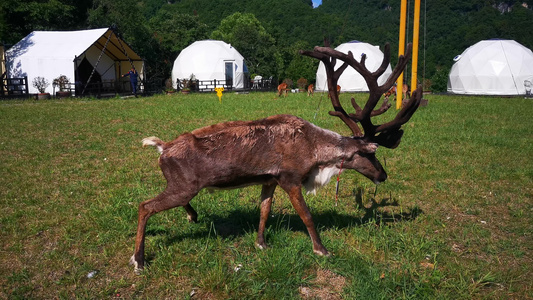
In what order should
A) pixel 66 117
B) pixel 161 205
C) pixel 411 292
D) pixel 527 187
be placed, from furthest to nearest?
1. pixel 66 117
2. pixel 527 187
3. pixel 161 205
4. pixel 411 292

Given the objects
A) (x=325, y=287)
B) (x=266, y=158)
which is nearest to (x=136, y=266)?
(x=266, y=158)

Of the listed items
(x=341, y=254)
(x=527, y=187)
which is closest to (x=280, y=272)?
(x=341, y=254)

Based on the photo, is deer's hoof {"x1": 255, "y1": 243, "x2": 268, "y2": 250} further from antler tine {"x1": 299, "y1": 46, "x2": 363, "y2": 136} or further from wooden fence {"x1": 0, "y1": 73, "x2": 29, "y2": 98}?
wooden fence {"x1": 0, "y1": 73, "x2": 29, "y2": 98}

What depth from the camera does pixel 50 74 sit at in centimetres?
2755

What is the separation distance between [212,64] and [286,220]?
35.2 m

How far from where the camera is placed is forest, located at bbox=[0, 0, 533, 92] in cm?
4069

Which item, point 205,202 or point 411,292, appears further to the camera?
point 205,202

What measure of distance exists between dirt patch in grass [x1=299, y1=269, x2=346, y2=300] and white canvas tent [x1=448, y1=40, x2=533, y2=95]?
116ft

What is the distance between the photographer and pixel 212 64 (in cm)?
3922

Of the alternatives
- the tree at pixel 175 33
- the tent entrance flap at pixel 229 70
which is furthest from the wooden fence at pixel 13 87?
the tree at pixel 175 33

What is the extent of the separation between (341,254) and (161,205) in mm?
1988

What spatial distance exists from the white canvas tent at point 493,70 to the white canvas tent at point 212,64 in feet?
64.4

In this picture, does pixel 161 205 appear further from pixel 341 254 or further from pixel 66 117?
pixel 66 117

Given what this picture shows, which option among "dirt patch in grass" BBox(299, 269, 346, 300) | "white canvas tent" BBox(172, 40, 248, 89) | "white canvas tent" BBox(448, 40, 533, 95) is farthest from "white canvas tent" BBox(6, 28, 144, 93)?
"white canvas tent" BBox(448, 40, 533, 95)
